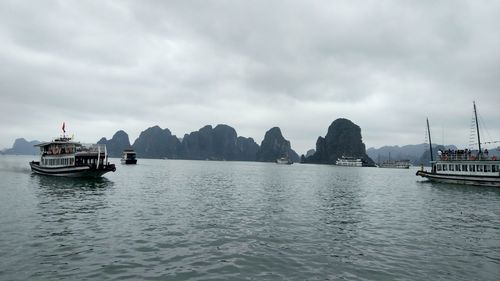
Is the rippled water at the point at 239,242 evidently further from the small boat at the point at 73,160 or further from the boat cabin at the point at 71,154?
the boat cabin at the point at 71,154

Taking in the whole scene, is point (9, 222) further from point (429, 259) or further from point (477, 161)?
point (477, 161)

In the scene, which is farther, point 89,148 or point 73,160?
point 89,148

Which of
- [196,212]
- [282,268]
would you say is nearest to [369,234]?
[282,268]

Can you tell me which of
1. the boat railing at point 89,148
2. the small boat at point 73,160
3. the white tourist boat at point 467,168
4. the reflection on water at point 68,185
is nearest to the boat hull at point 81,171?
the small boat at point 73,160

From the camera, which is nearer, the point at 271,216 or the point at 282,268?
the point at 282,268

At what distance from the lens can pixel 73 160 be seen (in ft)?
205

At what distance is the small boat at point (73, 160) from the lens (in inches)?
2420

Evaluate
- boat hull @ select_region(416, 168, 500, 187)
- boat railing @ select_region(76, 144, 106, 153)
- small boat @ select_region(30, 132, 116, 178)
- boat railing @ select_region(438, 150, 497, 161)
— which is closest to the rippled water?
small boat @ select_region(30, 132, 116, 178)

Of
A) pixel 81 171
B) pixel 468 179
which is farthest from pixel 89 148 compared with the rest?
pixel 468 179

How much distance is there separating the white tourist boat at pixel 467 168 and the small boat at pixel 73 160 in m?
70.2

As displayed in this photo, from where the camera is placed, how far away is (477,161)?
208 feet

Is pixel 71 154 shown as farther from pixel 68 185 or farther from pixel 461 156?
pixel 461 156

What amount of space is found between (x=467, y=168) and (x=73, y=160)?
7868cm

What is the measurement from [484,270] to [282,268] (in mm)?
9564
